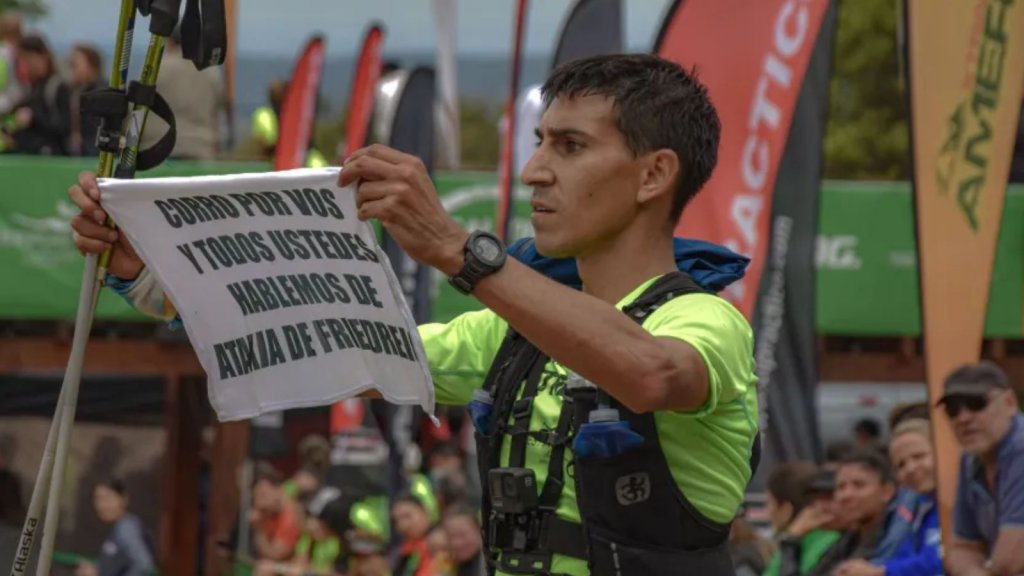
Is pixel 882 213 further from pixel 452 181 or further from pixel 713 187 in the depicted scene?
pixel 713 187

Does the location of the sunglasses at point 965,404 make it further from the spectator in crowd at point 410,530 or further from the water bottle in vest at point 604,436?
the spectator in crowd at point 410,530

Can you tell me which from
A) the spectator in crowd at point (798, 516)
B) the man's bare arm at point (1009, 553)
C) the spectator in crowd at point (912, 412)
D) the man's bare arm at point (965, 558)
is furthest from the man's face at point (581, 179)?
the spectator in crowd at point (912, 412)

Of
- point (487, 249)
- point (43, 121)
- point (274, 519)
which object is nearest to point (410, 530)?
point (274, 519)

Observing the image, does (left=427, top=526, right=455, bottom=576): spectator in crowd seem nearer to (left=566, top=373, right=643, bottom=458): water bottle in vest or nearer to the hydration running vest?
the hydration running vest

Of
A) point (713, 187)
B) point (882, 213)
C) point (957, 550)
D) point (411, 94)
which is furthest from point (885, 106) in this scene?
point (957, 550)

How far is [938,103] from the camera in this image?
26.8 ft

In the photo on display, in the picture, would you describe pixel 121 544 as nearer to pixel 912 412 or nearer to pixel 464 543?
pixel 464 543

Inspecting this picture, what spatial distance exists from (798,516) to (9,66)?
8114mm

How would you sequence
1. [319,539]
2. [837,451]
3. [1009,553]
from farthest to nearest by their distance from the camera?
[319,539], [837,451], [1009,553]

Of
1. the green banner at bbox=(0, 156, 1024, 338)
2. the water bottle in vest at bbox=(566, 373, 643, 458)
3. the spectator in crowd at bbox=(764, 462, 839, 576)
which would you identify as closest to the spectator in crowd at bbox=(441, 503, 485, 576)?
the spectator in crowd at bbox=(764, 462, 839, 576)

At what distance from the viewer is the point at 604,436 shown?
10.6 feet

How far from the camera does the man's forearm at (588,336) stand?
10.1 feet

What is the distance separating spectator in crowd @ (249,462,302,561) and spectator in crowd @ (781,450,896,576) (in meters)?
6.11

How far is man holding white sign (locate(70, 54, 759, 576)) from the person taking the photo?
309 cm
